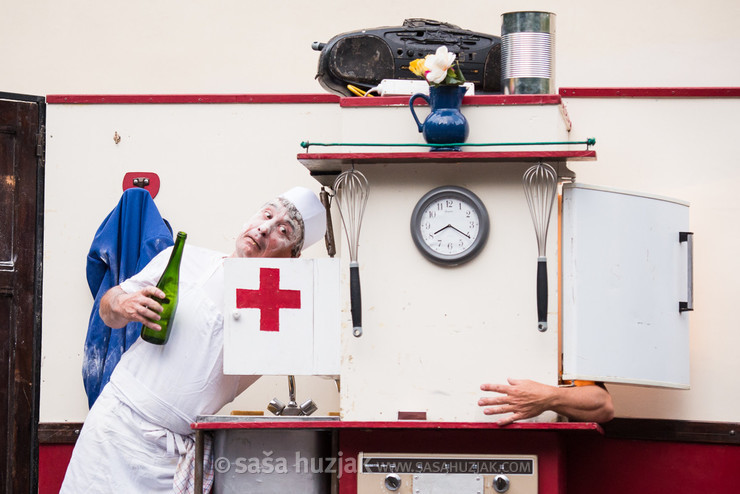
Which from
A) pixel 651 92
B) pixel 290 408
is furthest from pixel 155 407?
pixel 651 92

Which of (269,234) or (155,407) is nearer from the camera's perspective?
(155,407)

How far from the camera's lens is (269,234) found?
423 cm

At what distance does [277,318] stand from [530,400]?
88 cm

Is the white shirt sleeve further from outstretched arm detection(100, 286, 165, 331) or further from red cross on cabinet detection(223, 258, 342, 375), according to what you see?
red cross on cabinet detection(223, 258, 342, 375)

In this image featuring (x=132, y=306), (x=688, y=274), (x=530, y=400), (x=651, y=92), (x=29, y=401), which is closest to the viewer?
(x=530, y=400)

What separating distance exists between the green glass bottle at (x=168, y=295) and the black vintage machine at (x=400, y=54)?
0.93 m

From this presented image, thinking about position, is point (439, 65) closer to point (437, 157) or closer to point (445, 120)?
point (445, 120)

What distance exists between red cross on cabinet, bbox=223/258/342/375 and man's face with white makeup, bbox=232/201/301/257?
0.37 meters

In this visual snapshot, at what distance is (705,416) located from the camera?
4.49 meters

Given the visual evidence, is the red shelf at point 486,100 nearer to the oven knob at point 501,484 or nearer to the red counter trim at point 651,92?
the red counter trim at point 651,92

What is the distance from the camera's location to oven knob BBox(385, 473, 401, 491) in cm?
372

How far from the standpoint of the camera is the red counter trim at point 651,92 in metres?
4.61

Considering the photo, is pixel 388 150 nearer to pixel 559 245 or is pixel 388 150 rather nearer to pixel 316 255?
pixel 559 245

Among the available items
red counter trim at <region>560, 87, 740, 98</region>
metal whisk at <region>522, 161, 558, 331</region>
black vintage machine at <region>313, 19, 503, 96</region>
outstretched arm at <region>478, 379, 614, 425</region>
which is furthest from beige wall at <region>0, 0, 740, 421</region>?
outstretched arm at <region>478, 379, 614, 425</region>
